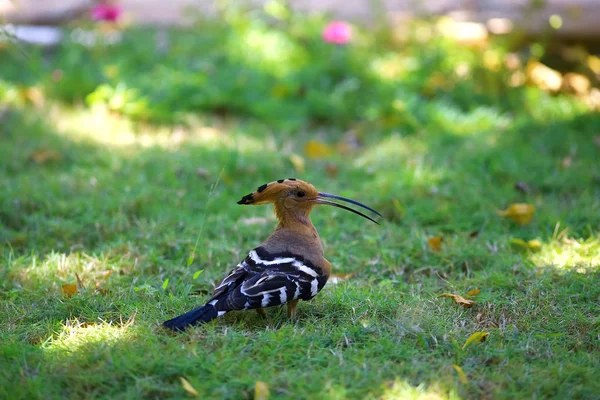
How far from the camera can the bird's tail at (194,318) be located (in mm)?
2982

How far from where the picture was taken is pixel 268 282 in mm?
3070

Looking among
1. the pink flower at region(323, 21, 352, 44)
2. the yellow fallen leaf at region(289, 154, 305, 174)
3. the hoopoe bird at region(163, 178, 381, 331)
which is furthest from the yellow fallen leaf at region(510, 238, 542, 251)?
the pink flower at region(323, 21, 352, 44)

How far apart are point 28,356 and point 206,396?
0.80 m

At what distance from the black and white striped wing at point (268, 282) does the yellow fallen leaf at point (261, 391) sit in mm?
500

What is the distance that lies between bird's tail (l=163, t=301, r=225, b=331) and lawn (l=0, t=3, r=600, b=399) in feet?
→ 0.14

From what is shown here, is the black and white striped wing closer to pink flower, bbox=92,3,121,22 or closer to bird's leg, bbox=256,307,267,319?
bird's leg, bbox=256,307,267,319

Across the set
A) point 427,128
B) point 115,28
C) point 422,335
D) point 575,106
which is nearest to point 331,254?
point 422,335

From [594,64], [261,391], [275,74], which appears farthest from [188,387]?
[594,64]

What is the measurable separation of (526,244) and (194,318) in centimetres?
204

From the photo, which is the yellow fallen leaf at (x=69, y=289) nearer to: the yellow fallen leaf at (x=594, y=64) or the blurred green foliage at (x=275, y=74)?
the blurred green foliage at (x=275, y=74)

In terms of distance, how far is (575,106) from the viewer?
21.1ft

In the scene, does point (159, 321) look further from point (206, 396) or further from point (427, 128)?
point (427, 128)

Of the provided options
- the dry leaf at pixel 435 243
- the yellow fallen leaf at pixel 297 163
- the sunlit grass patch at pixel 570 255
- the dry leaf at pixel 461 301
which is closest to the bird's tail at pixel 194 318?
the dry leaf at pixel 461 301

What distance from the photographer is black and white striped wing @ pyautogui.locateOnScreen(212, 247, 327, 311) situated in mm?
3031
